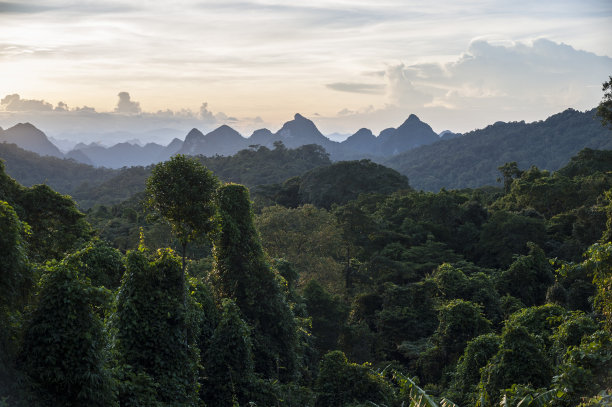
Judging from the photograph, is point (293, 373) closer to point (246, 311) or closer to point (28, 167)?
point (246, 311)

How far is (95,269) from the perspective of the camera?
930cm

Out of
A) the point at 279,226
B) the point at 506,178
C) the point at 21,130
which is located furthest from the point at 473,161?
the point at 21,130

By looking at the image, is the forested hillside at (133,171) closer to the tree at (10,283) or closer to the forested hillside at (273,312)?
the forested hillside at (273,312)

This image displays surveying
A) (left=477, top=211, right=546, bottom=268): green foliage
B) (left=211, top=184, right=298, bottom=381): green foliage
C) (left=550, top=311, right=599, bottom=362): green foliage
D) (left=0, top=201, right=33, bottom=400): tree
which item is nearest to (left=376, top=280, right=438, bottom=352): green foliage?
(left=211, top=184, right=298, bottom=381): green foliage

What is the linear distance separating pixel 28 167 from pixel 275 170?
54.2 meters

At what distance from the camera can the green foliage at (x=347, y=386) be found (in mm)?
9008

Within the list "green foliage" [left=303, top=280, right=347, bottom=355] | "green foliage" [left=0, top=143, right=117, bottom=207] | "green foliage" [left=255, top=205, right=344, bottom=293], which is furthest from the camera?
"green foliage" [left=0, top=143, right=117, bottom=207]

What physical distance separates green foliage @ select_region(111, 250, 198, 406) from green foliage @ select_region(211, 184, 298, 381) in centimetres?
277

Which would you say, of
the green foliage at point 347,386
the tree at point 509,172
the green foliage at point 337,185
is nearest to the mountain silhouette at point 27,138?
the green foliage at point 337,185

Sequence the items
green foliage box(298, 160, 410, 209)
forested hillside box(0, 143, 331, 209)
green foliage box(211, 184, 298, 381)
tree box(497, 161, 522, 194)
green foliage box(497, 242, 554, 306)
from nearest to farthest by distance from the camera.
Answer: green foliage box(211, 184, 298, 381), green foliage box(497, 242, 554, 306), tree box(497, 161, 522, 194), green foliage box(298, 160, 410, 209), forested hillside box(0, 143, 331, 209)

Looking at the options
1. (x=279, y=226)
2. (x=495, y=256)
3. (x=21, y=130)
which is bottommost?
(x=495, y=256)

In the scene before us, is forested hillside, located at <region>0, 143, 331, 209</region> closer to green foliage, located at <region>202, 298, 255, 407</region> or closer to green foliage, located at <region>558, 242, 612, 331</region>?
green foliage, located at <region>202, 298, 255, 407</region>

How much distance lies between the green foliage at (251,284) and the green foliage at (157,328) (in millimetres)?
2770

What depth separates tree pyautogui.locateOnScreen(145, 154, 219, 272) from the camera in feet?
22.5
